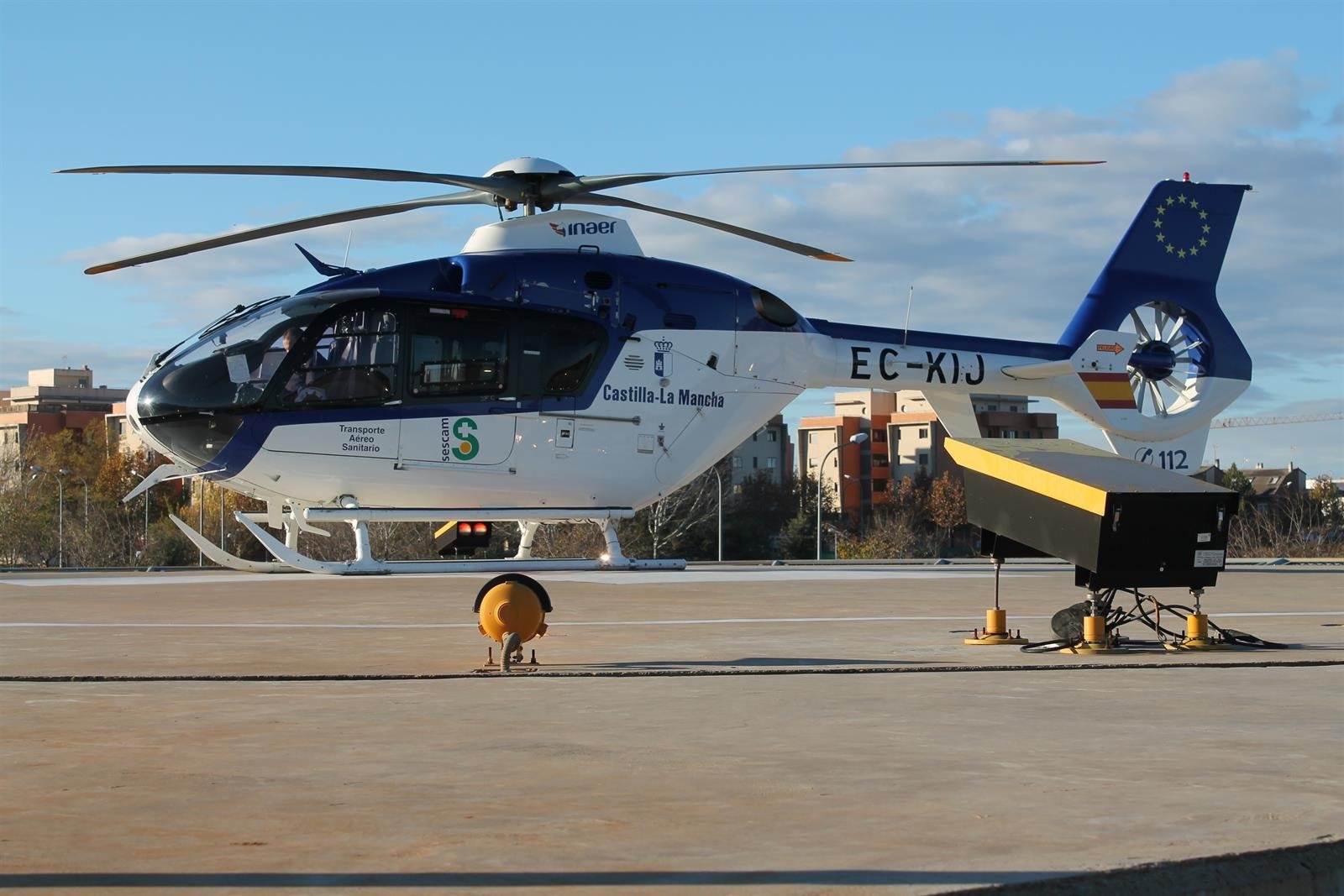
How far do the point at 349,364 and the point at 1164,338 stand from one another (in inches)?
570

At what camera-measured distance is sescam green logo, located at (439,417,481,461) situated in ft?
56.9

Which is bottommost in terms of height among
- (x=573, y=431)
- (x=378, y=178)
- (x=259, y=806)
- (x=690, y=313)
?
(x=259, y=806)

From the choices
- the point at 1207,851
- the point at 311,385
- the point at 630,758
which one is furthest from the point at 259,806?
the point at 311,385

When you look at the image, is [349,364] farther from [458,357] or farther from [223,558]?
[223,558]

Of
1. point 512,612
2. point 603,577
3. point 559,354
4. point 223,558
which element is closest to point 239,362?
point 223,558

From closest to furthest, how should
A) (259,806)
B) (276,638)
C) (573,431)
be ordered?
(259,806), (276,638), (573,431)

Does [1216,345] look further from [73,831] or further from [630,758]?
[73,831]

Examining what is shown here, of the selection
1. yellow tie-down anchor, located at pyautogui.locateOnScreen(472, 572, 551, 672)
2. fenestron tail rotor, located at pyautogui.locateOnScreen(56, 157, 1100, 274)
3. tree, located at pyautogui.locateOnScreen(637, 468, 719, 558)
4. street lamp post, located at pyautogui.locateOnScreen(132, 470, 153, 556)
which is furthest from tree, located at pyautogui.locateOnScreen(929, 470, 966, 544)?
yellow tie-down anchor, located at pyautogui.locateOnScreen(472, 572, 551, 672)

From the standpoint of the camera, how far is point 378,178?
54.0 feet

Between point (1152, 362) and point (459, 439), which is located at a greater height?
point (1152, 362)

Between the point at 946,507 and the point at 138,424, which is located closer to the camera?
the point at 138,424

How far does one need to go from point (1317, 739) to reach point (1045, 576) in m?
14.9

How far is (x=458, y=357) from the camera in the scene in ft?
56.4

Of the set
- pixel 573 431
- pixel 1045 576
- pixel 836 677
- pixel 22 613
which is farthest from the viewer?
pixel 1045 576
